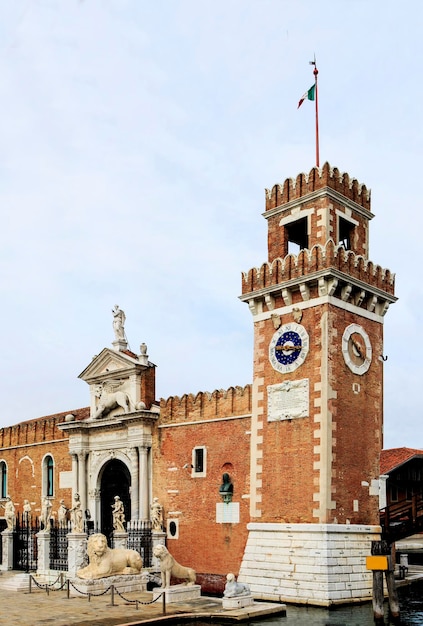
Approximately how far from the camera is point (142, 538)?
1131 inches

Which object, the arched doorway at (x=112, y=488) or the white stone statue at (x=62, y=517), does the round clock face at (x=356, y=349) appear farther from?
the white stone statue at (x=62, y=517)

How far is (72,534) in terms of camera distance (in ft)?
90.2

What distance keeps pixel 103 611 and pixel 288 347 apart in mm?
10077

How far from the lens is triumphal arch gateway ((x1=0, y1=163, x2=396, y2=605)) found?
23.4m

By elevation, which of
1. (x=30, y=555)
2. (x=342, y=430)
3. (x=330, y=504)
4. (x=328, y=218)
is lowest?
(x=30, y=555)

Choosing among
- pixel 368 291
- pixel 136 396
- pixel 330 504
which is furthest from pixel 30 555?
pixel 368 291

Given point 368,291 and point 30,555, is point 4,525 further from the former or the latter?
point 368,291

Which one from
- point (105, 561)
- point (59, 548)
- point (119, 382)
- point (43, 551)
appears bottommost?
point (43, 551)

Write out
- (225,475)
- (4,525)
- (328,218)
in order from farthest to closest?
(4,525) → (225,475) → (328,218)

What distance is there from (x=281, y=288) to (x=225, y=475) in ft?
23.4

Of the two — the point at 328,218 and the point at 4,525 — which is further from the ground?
the point at 328,218

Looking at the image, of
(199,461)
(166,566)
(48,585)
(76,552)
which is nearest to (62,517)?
(76,552)

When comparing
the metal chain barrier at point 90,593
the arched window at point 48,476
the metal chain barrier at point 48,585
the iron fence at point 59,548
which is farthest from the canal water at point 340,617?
the arched window at point 48,476

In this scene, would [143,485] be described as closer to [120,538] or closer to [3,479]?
[120,538]
